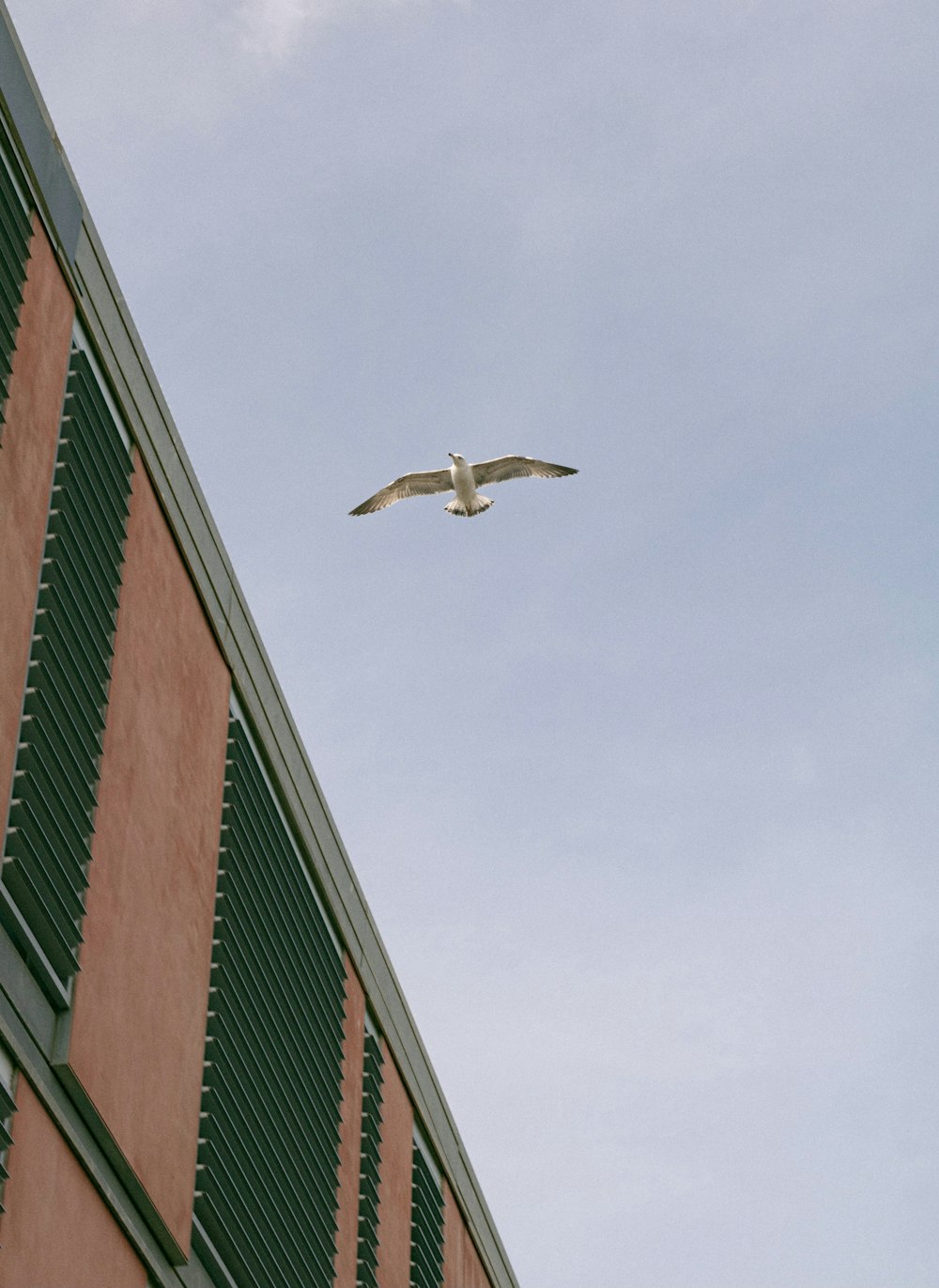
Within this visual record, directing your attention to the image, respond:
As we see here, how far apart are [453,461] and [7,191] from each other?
2194 centimetres

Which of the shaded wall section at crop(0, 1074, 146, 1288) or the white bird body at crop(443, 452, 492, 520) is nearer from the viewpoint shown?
the shaded wall section at crop(0, 1074, 146, 1288)

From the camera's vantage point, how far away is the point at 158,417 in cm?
1850

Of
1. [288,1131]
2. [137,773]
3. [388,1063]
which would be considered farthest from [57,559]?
[388,1063]

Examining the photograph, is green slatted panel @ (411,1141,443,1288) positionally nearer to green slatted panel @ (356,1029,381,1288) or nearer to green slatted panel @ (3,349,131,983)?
green slatted panel @ (356,1029,381,1288)

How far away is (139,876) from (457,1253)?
11631 millimetres

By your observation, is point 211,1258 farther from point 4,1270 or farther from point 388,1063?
point 388,1063

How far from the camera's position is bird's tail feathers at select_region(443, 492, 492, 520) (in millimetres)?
37625

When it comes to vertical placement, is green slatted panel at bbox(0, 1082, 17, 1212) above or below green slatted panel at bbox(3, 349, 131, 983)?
below

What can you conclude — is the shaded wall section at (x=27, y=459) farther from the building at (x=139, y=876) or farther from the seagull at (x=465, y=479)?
the seagull at (x=465, y=479)

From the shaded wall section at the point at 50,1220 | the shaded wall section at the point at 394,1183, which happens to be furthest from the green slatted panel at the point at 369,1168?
the shaded wall section at the point at 50,1220

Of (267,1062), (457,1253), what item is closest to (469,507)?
(457,1253)

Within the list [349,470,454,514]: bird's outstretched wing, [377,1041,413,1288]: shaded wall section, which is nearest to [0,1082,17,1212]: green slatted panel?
[377,1041,413,1288]: shaded wall section

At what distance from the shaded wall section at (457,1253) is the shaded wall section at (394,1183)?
6.23ft

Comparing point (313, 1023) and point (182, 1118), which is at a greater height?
point (313, 1023)
